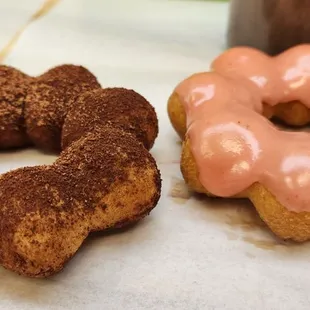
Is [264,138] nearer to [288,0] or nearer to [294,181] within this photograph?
[294,181]

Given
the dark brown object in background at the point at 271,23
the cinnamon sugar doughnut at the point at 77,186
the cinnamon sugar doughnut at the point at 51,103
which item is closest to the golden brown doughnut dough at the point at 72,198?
the cinnamon sugar doughnut at the point at 77,186

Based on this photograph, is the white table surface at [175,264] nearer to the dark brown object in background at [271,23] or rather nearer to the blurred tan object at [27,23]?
the dark brown object in background at [271,23]

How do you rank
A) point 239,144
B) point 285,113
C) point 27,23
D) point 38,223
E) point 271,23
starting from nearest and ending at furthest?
point 38,223 → point 239,144 → point 285,113 → point 271,23 → point 27,23


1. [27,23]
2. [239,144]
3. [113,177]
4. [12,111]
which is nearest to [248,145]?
[239,144]

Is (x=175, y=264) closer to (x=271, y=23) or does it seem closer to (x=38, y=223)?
(x=38, y=223)

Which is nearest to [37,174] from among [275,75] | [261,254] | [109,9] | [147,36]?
[261,254]
